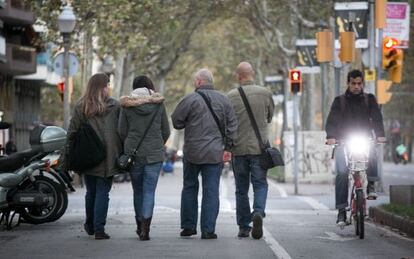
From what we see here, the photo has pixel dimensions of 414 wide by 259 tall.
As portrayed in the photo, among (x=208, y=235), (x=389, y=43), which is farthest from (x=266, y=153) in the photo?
(x=389, y=43)

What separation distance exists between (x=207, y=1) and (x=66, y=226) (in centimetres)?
3404

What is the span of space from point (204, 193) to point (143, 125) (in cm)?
102

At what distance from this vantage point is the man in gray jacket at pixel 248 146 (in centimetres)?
1433

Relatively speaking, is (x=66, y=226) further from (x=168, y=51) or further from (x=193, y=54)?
(x=193, y=54)

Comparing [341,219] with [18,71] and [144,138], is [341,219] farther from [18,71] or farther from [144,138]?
[18,71]

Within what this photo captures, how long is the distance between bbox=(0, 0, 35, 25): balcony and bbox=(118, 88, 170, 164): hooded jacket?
1531 inches

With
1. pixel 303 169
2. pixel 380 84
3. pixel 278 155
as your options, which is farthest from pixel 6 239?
pixel 303 169

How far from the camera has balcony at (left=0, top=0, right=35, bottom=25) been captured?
5312 cm

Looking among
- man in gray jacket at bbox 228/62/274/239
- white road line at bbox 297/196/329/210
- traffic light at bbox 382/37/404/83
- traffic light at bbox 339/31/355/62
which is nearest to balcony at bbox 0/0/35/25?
traffic light at bbox 382/37/404/83

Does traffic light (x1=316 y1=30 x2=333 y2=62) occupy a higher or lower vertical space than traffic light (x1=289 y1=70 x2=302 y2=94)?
higher

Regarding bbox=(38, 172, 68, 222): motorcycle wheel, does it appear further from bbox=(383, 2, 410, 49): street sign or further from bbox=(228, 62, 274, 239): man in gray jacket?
bbox=(383, 2, 410, 49): street sign

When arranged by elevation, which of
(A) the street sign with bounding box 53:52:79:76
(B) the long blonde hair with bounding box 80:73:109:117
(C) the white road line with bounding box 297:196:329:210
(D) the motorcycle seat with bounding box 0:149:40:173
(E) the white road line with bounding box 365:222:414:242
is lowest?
(C) the white road line with bounding box 297:196:329:210

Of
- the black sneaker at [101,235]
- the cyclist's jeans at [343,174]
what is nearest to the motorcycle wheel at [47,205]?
the black sneaker at [101,235]

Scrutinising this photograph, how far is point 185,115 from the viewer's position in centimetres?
1414
